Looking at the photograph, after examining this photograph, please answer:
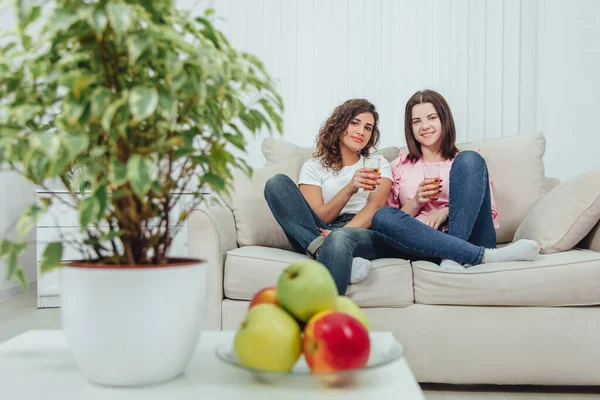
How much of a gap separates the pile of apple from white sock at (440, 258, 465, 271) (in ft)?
3.69

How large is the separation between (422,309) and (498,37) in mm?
2356

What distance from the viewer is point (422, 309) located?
71.4 inches

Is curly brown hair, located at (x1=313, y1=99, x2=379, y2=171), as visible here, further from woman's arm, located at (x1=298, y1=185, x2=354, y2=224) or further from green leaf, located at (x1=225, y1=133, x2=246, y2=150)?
green leaf, located at (x1=225, y1=133, x2=246, y2=150)

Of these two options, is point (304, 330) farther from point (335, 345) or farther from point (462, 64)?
point (462, 64)

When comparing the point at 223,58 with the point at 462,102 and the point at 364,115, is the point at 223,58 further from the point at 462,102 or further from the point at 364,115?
the point at 462,102

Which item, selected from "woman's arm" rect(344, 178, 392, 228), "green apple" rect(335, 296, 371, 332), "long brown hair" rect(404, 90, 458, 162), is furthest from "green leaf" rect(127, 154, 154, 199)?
"long brown hair" rect(404, 90, 458, 162)

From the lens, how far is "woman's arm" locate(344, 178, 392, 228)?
2277mm

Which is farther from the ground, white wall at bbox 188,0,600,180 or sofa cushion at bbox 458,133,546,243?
white wall at bbox 188,0,600,180

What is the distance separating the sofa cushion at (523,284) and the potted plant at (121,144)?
121cm

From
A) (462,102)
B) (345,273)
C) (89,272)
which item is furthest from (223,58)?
(462,102)

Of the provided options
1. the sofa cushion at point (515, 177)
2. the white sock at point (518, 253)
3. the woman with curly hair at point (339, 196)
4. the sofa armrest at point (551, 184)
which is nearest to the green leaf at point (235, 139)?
the woman with curly hair at point (339, 196)

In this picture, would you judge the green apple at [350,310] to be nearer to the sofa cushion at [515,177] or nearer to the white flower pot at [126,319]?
the white flower pot at [126,319]

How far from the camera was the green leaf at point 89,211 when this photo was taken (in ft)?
2.15

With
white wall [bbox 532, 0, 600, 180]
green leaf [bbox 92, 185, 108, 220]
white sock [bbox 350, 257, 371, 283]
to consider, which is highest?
white wall [bbox 532, 0, 600, 180]
